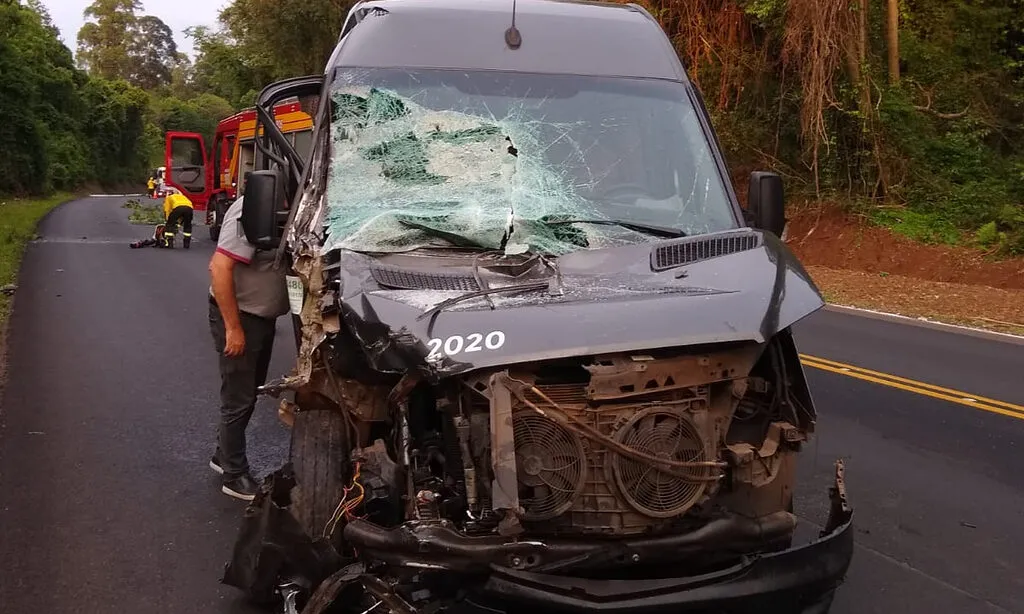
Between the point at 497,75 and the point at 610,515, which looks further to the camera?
the point at 497,75

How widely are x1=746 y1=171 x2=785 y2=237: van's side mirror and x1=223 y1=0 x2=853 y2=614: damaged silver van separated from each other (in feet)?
0.04

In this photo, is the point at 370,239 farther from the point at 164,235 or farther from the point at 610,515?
the point at 164,235

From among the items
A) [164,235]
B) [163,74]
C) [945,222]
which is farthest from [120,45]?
[945,222]

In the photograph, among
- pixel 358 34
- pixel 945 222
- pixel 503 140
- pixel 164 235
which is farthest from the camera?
pixel 164 235

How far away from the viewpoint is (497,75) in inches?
193

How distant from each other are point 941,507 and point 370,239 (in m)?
3.53

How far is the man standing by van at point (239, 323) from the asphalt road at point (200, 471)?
210 mm

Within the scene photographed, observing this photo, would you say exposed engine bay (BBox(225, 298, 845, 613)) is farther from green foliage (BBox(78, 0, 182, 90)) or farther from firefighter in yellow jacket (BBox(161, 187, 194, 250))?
green foliage (BBox(78, 0, 182, 90))

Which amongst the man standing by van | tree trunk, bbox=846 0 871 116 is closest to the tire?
the man standing by van

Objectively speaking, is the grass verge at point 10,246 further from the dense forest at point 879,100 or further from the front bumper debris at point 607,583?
the dense forest at point 879,100

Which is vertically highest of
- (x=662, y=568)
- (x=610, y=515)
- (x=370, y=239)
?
(x=370, y=239)

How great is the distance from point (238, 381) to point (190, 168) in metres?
18.6

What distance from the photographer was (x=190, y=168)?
22516 mm

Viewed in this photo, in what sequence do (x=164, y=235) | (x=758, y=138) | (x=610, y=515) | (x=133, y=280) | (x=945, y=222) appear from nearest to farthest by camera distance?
(x=610, y=515), (x=133, y=280), (x=945, y=222), (x=164, y=235), (x=758, y=138)
